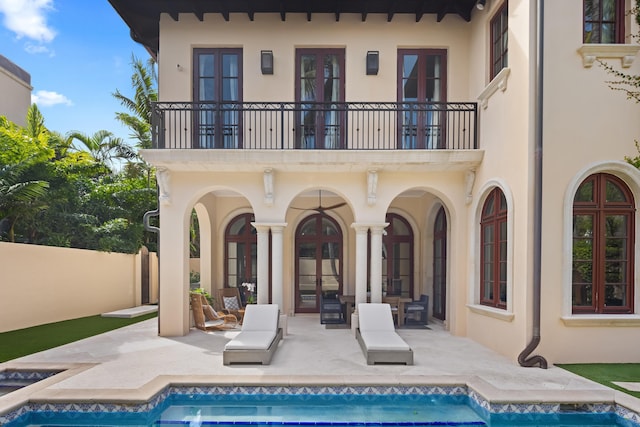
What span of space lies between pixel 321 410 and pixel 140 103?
63.6 ft

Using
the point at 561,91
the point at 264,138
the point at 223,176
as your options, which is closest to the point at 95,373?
the point at 223,176

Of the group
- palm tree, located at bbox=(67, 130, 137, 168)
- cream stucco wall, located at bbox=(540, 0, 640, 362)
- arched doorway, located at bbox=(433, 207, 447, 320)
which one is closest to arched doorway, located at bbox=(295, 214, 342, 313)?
arched doorway, located at bbox=(433, 207, 447, 320)

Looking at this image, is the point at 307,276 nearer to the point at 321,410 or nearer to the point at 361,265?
the point at 361,265

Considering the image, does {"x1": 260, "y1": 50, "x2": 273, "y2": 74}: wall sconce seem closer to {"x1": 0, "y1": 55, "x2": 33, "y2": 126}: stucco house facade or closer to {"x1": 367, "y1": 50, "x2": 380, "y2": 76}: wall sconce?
{"x1": 367, "y1": 50, "x2": 380, "y2": 76}: wall sconce

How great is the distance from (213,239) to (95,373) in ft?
24.2

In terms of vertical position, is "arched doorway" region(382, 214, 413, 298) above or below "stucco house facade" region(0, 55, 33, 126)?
below

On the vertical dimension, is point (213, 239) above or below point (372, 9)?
below

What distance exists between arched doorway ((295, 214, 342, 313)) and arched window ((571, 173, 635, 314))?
7.72 m

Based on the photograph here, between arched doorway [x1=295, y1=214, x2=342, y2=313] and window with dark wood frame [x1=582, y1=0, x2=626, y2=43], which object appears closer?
window with dark wood frame [x1=582, y1=0, x2=626, y2=43]

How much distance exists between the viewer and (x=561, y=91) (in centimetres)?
764

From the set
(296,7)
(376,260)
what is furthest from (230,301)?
(296,7)

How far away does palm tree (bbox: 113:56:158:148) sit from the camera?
68.5 ft

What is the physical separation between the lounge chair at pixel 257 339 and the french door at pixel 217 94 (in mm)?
4291

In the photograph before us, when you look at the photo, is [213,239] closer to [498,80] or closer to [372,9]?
[372,9]
